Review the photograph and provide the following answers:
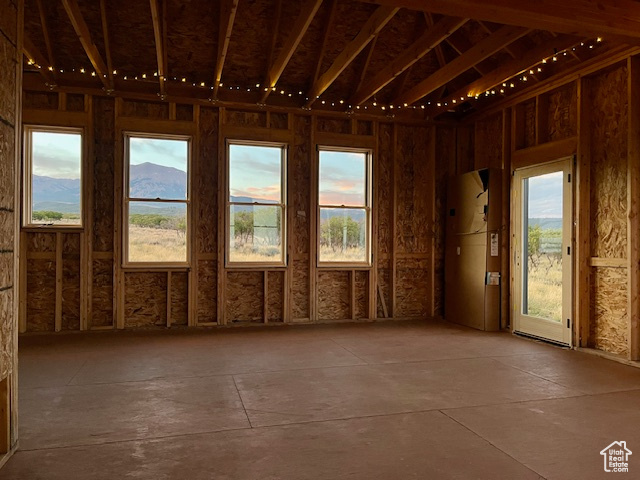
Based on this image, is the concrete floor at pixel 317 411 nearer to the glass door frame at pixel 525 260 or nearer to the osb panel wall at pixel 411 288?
the glass door frame at pixel 525 260

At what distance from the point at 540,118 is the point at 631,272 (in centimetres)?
244

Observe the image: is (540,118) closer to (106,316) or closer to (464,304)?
(464,304)

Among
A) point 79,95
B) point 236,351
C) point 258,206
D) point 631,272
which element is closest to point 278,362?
point 236,351

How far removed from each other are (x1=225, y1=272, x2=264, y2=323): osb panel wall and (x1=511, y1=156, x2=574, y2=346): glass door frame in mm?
3744

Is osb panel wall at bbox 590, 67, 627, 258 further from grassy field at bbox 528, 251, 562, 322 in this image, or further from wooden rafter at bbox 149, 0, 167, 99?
wooden rafter at bbox 149, 0, 167, 99

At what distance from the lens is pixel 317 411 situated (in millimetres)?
3348

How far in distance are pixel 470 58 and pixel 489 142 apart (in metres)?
2.24

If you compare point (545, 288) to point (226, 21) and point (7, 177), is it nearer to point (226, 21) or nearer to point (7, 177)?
point (226, 21)

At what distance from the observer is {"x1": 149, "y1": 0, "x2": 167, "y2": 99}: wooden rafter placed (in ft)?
14.4

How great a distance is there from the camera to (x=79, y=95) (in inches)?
247

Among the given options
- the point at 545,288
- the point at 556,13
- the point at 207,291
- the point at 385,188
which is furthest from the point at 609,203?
the point at 207,291

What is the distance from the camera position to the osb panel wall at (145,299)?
21.0 ft

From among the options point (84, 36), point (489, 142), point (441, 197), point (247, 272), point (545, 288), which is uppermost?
point (84, 36)

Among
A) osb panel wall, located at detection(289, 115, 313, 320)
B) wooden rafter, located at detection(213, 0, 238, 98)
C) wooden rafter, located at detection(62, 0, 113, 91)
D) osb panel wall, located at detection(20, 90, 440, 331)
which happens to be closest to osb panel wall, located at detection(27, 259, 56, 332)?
osb panel wall, located at detection(20, 90, 440, 331)
